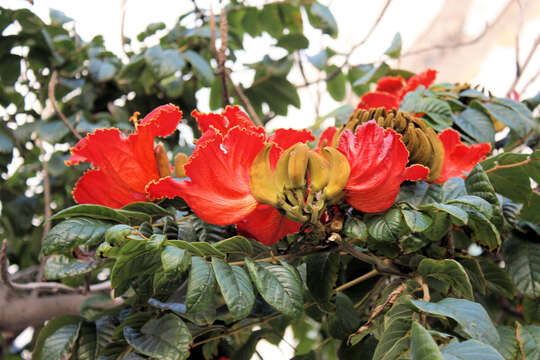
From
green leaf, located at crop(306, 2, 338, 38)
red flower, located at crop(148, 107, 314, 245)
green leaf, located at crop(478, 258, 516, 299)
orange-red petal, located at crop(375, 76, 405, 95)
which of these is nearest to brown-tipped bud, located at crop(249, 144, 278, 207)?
red flower, located at crop(148, 107, 314, 245)

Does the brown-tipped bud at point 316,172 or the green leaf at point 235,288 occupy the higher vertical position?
the brown-tipped bud at point 316,172

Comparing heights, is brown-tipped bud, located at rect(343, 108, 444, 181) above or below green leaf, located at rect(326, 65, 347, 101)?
above

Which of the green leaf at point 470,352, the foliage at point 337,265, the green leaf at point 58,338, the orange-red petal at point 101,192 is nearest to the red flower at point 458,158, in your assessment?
the foliage at point 337,265

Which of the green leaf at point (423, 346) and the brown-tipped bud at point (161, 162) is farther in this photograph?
the brown-tipped bud at point (161, 162)

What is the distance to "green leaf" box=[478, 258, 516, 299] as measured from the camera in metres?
0.58

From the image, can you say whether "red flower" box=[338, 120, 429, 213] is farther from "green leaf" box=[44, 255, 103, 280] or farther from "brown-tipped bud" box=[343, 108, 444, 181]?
"green leaf" box=[44, 255, 103, 280]

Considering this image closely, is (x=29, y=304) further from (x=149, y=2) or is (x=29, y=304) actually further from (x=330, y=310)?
(x=149, y=2)

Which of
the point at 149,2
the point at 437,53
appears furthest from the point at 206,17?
the point at 437,53

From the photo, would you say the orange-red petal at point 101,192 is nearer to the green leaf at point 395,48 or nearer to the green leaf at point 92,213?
the green leaf at point 92,213

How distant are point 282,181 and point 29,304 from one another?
61 cm

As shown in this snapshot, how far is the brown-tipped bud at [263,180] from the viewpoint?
407mm

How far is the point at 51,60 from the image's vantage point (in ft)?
Result: 3.27

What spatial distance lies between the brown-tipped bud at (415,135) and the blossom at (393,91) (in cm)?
14

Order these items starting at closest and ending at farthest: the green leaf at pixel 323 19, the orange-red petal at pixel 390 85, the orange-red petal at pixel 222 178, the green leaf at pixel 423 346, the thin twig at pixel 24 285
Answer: the green leaf at pixel 423 346
the orange-red petal at pixel 222 178
the thin twig at pixel 24 285
the orange-red petal at pixel 390 85
the green leaf at pixel 323 19
